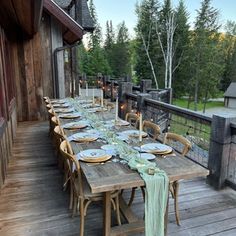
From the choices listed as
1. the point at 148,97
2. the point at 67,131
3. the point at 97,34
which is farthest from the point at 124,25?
the point at 67,131

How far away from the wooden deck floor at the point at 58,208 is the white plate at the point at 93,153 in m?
0.80

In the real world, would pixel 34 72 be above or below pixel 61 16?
below

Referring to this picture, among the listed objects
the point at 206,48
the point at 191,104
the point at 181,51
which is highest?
the point at 206,48

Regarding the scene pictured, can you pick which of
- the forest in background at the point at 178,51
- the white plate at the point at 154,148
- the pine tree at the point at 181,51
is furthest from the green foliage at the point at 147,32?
the white plate at the point at 154,148

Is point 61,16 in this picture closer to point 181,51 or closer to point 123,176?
point 123,176

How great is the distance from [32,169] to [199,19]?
79.3 feet

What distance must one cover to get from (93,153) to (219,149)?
1.70m

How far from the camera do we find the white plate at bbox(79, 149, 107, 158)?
7.52 feet

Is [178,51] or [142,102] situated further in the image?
[178,51]

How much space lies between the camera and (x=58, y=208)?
9.39 ft

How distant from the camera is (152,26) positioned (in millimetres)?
22844

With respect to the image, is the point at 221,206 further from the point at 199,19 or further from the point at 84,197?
the point at 199,19

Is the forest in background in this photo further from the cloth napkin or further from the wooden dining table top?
the cloth napkin

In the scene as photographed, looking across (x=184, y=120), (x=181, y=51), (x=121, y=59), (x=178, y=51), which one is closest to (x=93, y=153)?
(x=184, y=120)
